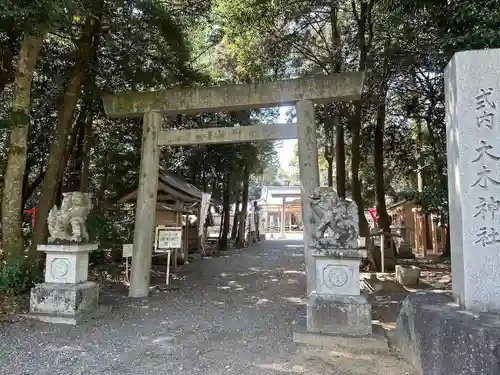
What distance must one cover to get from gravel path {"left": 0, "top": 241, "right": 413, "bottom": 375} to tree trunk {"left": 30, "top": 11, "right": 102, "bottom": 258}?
1.99m

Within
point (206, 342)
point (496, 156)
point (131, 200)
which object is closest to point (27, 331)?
point (206, 342)

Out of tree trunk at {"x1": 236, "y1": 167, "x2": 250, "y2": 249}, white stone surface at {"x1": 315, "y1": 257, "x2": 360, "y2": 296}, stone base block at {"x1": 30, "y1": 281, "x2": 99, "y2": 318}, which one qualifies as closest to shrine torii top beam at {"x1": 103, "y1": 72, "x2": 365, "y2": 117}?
white stone surface at {"x1": 315, "y1": 257, "x2": 360, "y2": 296}

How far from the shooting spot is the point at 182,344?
4.84 metres

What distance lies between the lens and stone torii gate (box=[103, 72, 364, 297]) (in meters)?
7.11

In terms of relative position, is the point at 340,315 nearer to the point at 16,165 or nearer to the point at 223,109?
the point at 223,109

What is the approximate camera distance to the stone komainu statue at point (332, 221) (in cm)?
518

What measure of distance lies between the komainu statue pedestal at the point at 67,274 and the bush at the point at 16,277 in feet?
2.18

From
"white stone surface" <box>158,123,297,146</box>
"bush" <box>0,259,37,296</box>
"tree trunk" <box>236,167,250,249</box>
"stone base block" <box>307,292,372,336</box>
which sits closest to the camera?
"stone base block" <box>307,292,372,336</box>

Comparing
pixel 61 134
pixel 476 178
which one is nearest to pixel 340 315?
pixel 476 178

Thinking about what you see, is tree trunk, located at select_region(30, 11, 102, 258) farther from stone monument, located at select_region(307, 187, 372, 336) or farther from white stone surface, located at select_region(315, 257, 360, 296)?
white stone surface, located at select_region(315, 257, 360, 296)

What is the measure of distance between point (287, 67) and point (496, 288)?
1092 cm

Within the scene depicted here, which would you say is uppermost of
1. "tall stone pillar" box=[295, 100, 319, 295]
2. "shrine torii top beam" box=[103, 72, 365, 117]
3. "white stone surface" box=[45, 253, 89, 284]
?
"shrine torii top beam" box=[103, 72, 365, 117]

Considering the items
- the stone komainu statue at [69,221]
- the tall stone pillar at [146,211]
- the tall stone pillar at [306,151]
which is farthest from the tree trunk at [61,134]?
the tall stone pillar at [306,151]

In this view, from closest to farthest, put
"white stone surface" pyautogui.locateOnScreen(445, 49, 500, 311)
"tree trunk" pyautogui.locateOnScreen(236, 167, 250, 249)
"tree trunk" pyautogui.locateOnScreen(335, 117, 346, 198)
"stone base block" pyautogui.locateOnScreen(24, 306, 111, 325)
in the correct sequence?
"white stone surface" pyautogui.locateOnScreen(445, 49, 500, 311)
"stone base block" pyautogui.locateOnScreen(24, 306, 111, 325)
"tree trunk" pyautogui.locateOnScreen(335, 117, 346, 198)
"tree trunk" pyautogui.locateOnScreen(236, 167, 250, 249)
